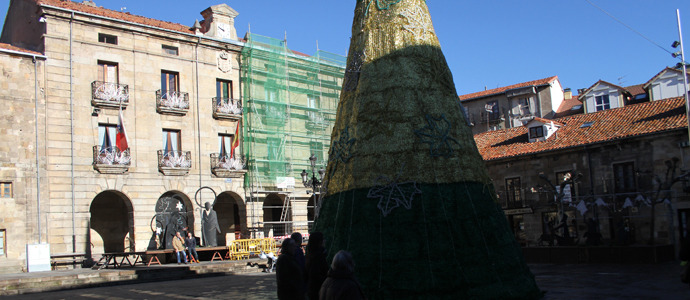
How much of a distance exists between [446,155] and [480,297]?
2347mm

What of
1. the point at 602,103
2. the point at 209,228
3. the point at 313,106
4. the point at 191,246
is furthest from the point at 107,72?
the point at 602,103

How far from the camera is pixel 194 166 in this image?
29.8 meters

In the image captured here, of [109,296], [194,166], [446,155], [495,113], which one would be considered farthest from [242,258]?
[495,113]

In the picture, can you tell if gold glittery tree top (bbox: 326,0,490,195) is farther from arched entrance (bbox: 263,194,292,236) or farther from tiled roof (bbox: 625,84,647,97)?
tiled roof (bbox: 625,84,647,97)

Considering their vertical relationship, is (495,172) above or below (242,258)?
above

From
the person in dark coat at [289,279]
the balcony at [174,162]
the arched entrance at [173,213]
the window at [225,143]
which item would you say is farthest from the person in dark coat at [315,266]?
the window at [225,143]

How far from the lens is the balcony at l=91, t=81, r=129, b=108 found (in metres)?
26.8

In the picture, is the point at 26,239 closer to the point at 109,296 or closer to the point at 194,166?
the point at 194,166

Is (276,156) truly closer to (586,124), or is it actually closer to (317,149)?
(317,149)

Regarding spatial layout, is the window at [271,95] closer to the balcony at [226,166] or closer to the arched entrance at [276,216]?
the balcony at [226,166]

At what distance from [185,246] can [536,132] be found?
18.7 m

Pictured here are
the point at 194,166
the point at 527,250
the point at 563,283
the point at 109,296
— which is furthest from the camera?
the point at 194,166

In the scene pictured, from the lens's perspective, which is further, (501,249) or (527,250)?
(527,250)

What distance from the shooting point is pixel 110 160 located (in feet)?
88.1
